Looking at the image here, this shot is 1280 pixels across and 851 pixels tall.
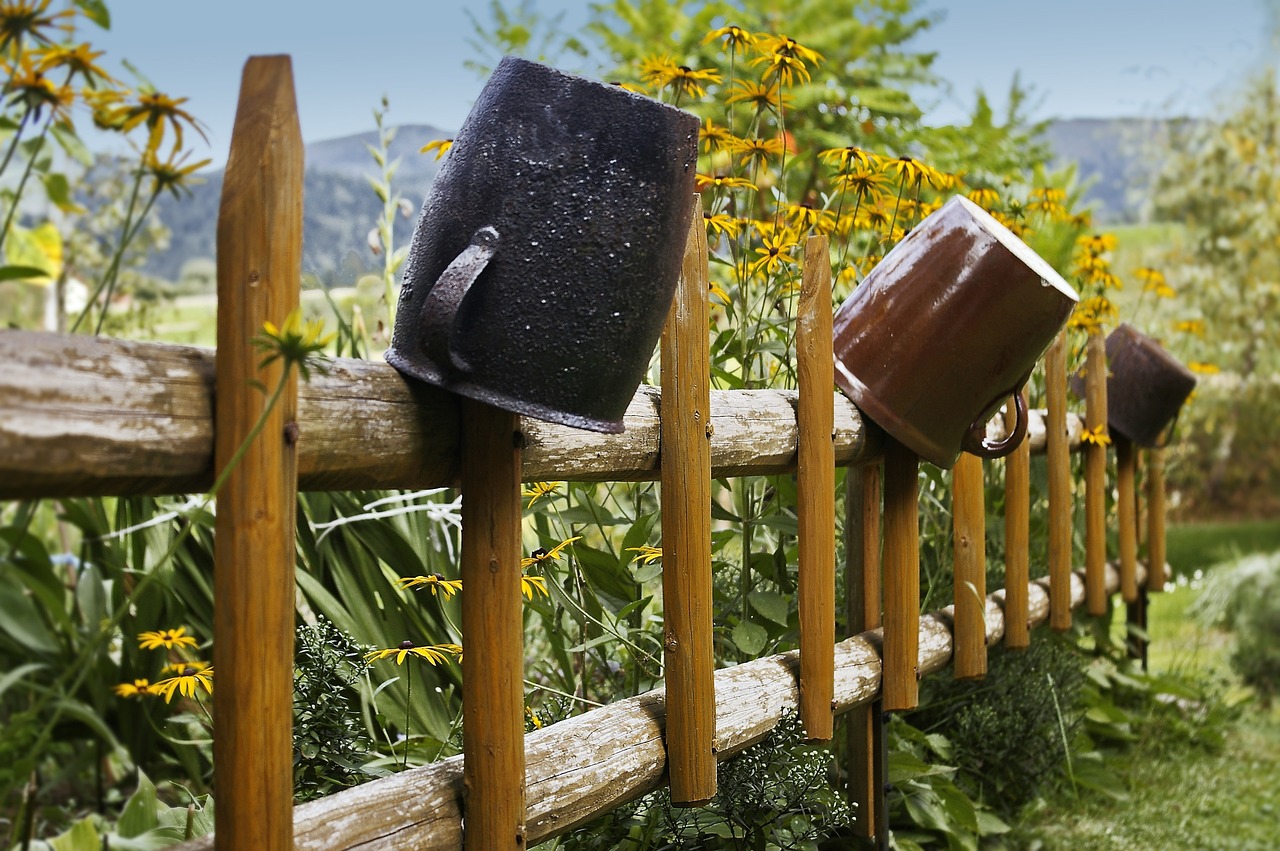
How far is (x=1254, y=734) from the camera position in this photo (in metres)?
3.86

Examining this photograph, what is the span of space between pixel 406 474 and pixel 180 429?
0.26 meters

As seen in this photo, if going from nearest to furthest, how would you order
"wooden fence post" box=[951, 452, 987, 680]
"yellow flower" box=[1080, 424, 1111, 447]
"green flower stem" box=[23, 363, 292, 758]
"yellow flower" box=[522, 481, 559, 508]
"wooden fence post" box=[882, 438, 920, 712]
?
"green flower stem" box=[23, 363, 292, 758]
"yellow flower" box=[522, 481, 559, 508]
"wooden fence post" box=[882, 438, 920, 712]
"wooden fence post" box=[951, 452, 987, 680]
"yellow flower" box=[1080, 424, 1111, 447]

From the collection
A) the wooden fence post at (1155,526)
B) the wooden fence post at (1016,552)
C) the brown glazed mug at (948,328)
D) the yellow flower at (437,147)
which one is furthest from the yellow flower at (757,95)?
the wooden fence post at (1155,526)

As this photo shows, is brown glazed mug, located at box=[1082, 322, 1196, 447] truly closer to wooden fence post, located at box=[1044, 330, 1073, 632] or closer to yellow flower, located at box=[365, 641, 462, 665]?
wooden fence post, located at box=[1044, 330, 1073, 632]

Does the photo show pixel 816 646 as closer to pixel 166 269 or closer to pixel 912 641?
pixel 912 641

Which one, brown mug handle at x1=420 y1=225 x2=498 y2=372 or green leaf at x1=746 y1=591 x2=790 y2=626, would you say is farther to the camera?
green leaf at x1=746 y1=591 x2=790 y2=626

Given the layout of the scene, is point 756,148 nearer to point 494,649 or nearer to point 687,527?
point 687,527

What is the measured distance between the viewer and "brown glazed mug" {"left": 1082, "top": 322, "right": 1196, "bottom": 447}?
362 cm

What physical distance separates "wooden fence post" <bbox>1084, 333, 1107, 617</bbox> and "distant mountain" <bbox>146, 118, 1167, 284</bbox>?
1956 mm

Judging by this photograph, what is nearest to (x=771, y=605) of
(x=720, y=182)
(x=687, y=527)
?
(x=687, y=527)

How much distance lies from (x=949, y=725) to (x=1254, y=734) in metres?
1.78

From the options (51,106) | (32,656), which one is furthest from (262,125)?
(32,656)

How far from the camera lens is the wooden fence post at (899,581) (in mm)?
2057

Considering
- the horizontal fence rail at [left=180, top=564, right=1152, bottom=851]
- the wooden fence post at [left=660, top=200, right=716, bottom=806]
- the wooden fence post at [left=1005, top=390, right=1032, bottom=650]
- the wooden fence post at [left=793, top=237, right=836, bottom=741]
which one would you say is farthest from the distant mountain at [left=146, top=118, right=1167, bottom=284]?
the wooden fence post at [left=1005, top=390, right=1032, bottom=650]
